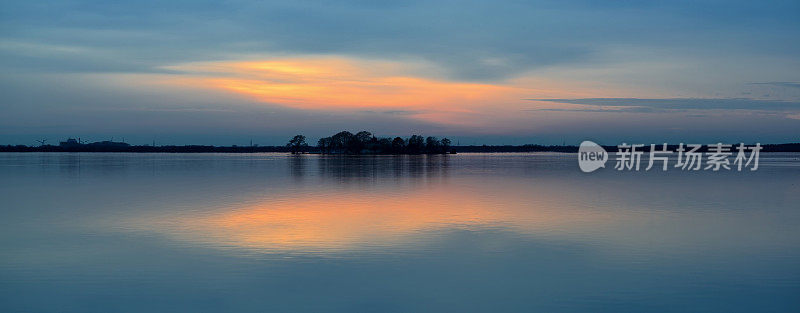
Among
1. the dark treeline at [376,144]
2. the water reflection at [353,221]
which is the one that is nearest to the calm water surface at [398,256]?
the water reflection at [353,221]

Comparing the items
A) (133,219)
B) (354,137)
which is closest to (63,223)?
(133,219)

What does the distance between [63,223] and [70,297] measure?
8.39 meters

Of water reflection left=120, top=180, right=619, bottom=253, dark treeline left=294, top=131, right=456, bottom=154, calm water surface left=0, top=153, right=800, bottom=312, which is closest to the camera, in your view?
calm water surface left=0, top=153, right=800, bottom=312

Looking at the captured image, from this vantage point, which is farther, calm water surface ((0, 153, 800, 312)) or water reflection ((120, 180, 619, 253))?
water reflection ((120, 180, 619, 253))

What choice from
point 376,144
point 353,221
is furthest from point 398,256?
point 376,144

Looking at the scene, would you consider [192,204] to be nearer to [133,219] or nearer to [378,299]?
[133,219]

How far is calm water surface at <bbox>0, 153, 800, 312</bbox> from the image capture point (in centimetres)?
832

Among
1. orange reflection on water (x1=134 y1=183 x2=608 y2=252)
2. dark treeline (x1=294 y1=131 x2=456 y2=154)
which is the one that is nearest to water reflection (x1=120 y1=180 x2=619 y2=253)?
orange reflection on water (x1=134 y1=183 x2=608 y2=252)

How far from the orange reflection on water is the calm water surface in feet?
0.22

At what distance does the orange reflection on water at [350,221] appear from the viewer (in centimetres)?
1286

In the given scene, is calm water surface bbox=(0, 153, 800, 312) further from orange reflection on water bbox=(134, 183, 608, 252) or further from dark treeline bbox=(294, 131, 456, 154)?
dark treeline bbox=(294, 131, 456, 154)

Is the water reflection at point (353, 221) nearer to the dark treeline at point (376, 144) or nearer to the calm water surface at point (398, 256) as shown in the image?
the calm water surface at point (398, 256)

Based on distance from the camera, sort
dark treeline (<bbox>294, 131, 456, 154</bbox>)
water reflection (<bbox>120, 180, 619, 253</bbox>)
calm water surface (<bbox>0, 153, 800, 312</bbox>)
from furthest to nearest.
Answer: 1. dark treeline (<bbox>294, 131, 456, 154</bbox>)
2. water reflection (<bbox>120, 180, 619, 253</bbox>)
3. calm water surface (<bbox>0, 153, 800, 312</bbox>)

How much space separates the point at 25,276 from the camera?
962cm
